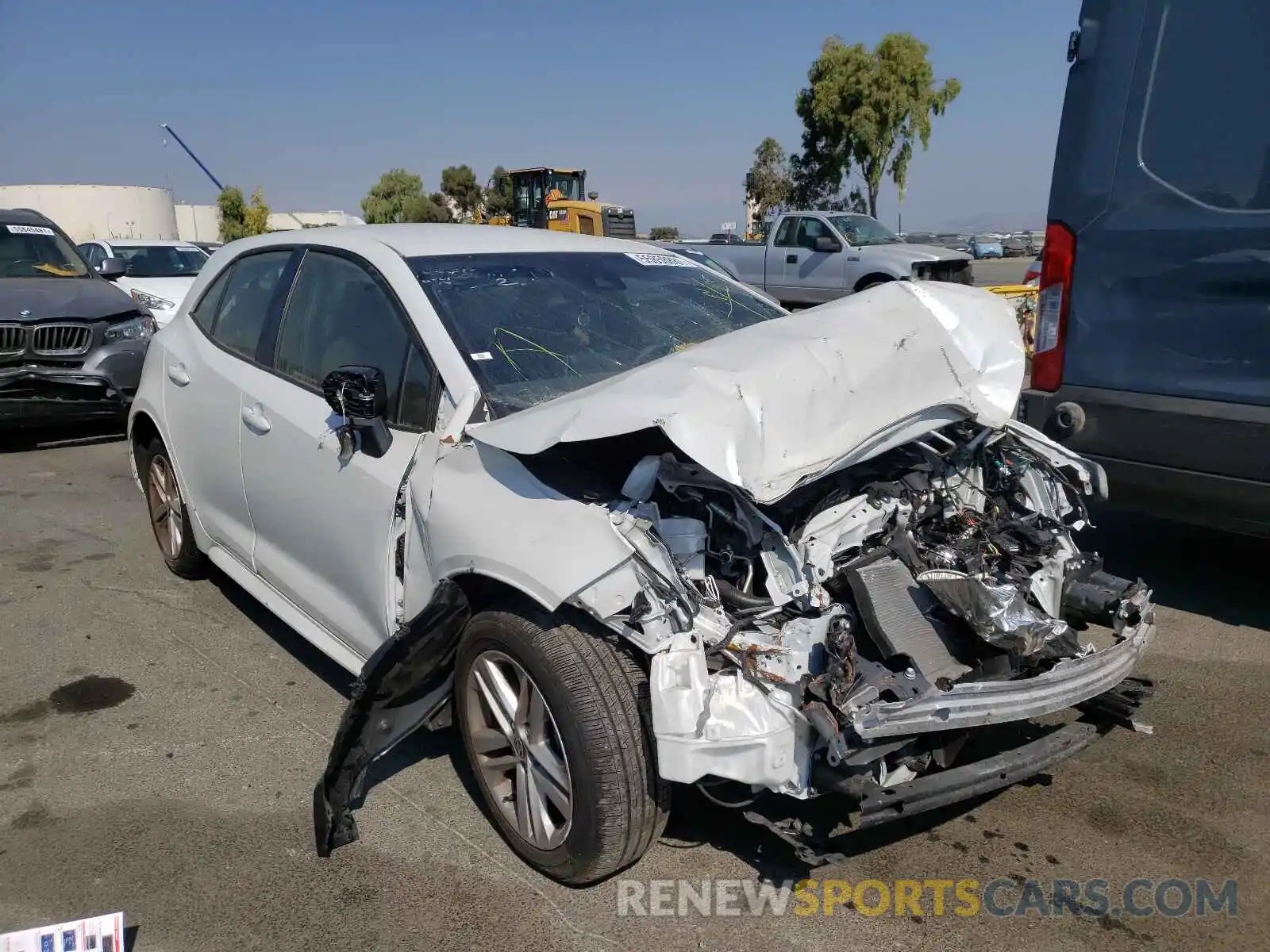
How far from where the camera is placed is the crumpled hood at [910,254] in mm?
15680

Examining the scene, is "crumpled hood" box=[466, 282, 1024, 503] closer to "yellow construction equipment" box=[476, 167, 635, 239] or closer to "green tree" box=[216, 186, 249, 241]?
"yellow construction equipment" box=[476, 167, 635, 239]

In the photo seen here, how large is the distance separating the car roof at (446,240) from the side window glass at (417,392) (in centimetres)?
53

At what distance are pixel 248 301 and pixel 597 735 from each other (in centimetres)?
277

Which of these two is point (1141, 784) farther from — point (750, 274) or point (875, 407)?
point (750, 274)

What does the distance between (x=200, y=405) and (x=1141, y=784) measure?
3.97 m

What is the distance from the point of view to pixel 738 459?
2.49 meters

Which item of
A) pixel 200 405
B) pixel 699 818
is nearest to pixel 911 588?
pixel 699 818

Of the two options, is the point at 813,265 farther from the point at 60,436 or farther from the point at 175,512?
the point at 175,512

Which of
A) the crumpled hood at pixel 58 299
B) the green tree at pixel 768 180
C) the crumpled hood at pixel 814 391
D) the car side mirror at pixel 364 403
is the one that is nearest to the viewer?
the crumpled hood at pixel 814 391

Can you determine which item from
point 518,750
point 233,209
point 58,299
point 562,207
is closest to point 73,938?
point 518,750

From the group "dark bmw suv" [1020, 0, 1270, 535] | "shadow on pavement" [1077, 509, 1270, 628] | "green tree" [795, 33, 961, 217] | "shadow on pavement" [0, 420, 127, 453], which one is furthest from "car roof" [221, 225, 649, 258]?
"green tree" [795, 33, 961, 217]

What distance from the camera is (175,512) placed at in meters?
4.89

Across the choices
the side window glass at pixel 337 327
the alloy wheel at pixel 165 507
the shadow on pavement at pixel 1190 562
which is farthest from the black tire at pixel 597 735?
the shadow on pavement at pixel 1190 562

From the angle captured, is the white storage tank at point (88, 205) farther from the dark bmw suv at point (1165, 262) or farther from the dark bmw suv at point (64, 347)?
the dark bmw suv at point (1165, 262)
